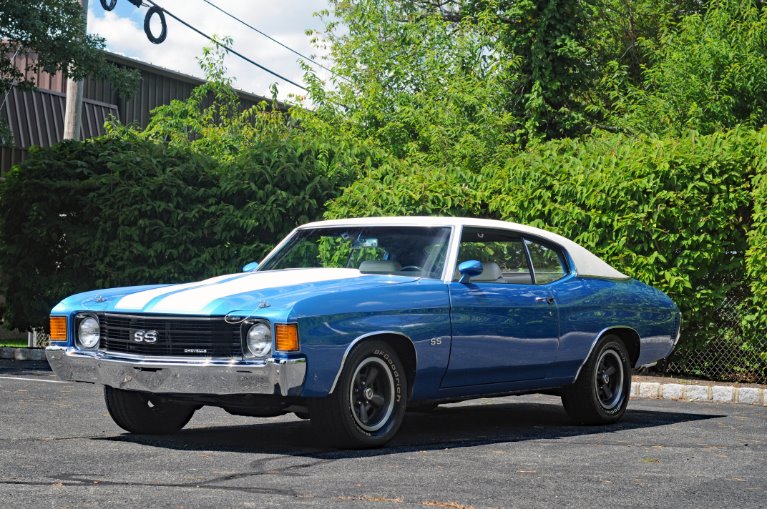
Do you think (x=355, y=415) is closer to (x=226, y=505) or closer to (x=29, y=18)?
(x=226, y=505)

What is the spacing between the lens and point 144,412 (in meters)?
8.65

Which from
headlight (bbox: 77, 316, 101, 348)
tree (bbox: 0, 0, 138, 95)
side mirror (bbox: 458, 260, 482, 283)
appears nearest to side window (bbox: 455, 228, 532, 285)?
side mirror (bbox: 458, 260, 482, 283)

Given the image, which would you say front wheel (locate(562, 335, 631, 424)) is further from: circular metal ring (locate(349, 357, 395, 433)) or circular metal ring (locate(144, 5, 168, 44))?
circular metal ring (locate(144, 5, 168, 44))

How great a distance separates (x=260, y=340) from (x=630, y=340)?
13.2 feet

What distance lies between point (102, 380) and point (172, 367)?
69 cm

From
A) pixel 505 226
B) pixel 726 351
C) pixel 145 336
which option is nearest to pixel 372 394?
pixel 145 336

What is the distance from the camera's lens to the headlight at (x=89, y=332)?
8.24m

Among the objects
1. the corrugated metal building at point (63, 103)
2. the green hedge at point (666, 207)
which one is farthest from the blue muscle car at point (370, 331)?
the corrugated metal building at point (63, 103)

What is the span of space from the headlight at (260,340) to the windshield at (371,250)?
58.5 inches

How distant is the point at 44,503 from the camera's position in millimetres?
5641

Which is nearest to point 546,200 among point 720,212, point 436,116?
point 720,212

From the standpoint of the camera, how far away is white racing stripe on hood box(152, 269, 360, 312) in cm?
779

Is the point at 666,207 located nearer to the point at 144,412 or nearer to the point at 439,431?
the point at 439,431

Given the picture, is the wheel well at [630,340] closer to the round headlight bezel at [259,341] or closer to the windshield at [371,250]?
the windshield at [371,250]
